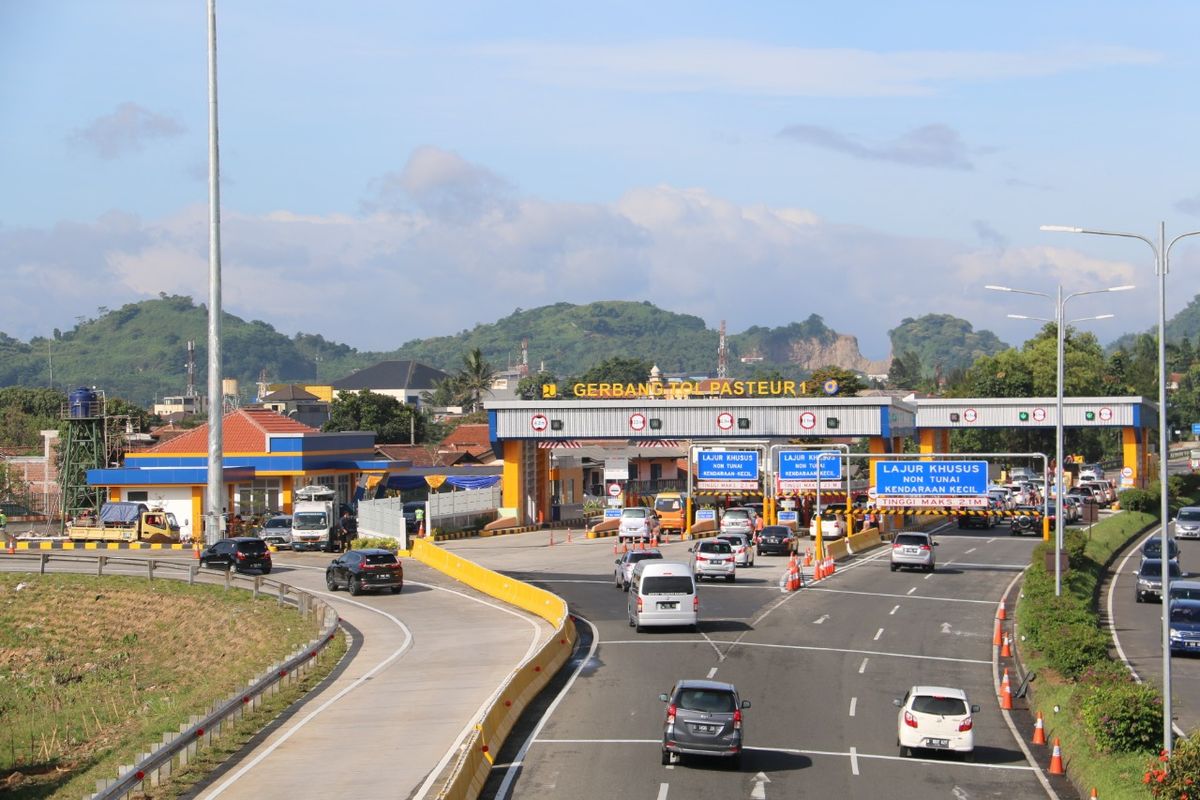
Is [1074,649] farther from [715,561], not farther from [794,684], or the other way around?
[715,561]

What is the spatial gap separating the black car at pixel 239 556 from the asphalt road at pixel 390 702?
316 inches

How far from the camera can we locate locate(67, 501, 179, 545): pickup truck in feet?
247

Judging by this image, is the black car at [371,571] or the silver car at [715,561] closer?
the black car at [371,571]

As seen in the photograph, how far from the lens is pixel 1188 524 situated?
81.8m

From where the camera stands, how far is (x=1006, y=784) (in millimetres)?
25328

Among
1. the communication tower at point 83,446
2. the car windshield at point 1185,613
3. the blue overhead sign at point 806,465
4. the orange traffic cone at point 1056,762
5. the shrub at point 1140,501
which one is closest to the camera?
the orange traffic cone at point 1056,762

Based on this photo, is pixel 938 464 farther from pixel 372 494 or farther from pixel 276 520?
pixel 372 494

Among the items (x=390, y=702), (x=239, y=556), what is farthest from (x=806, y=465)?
(x=390, y=702)

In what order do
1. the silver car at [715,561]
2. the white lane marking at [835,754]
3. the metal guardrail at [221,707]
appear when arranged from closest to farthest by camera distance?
the metal guardrail at [221,707] < the white lane marking at [835,754] < the silver car at [715,561]

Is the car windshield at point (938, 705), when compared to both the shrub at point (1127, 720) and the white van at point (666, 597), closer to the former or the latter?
the shrub at point (1127, 720)

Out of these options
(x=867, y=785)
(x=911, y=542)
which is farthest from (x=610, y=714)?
(x=911, y=542)

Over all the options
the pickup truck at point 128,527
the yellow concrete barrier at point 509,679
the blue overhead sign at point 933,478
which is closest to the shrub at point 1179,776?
the yellow concrete barrier at point 509,679

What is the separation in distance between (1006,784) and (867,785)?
2730 millimetres

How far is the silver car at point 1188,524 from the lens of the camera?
266ft
